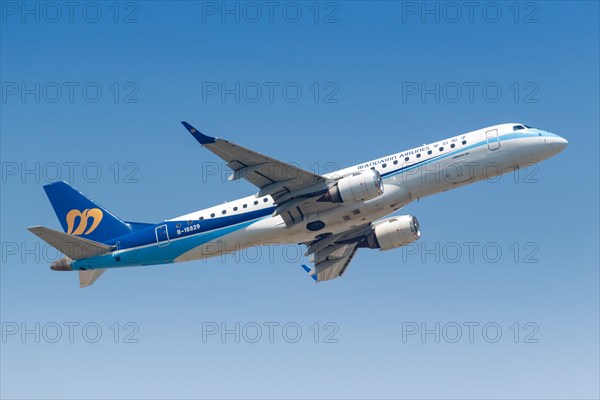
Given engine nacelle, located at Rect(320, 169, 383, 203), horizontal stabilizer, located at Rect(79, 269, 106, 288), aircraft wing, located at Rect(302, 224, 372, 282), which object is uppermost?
engine nacelle, located at Rect(320, 169, 383, 203)

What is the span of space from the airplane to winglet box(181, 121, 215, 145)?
5cm

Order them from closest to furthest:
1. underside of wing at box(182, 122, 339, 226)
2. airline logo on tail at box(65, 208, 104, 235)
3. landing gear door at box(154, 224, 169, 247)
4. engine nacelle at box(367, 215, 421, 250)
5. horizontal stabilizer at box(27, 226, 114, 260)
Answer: underside of wing at box(182, 122, 339, 226) → horizontal stabilizer at box(27, 226, 114, 260) → landing gear door at box(154, 224, 169, 247) → engine nacelle at box(367, 215, 421, 250) → airline logo on tail at box(65, 208, 104, 235)

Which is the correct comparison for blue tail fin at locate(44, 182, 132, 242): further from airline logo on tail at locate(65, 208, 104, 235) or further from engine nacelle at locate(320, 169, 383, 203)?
engine nacelle at locate(320, 169, 383, 203)

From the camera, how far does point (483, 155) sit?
1960 inches

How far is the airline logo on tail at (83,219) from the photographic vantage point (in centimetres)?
5887

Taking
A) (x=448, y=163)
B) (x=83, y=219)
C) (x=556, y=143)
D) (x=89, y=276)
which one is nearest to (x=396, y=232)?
(x=448, y=163)

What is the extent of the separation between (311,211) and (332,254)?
8605 millimetres

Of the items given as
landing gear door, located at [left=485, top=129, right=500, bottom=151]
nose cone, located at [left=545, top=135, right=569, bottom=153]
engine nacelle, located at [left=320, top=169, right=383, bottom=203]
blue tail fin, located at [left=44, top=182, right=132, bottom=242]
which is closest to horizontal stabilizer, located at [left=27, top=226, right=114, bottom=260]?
blue tail fin, located at [left=44, top=182, right=132, bottom=242]

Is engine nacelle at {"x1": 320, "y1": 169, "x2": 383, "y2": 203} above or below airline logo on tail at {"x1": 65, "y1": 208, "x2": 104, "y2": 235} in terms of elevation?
above

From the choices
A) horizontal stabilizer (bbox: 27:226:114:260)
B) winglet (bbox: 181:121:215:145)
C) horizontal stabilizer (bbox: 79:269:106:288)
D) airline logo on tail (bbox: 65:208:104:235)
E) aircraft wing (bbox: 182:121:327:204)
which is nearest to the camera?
winglet (bbox: 181:121:215:145)

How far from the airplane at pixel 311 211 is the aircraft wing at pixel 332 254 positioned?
0.24ft

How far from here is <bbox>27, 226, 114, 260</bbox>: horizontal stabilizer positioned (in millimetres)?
54344

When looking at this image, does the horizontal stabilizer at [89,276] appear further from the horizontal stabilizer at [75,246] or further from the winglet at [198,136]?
the winglet at [198,136]

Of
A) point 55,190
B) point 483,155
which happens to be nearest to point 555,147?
point 483,155
